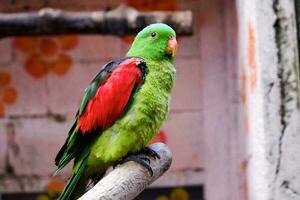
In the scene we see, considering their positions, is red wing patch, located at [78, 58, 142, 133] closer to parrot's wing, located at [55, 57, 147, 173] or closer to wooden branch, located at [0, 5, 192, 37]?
parrot's wing, located at [55, 57, 147, 173]

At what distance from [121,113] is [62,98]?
1.71 metres

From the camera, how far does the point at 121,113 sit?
70.6 inches

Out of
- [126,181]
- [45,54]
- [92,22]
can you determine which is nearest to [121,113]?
[126,181]

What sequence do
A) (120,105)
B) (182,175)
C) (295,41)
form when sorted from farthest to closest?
(182,175) → (295,41) → (120,105)

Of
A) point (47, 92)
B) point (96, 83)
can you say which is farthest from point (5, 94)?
point (96, 83)

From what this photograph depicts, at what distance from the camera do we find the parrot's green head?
1824 mm

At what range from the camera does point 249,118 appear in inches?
116

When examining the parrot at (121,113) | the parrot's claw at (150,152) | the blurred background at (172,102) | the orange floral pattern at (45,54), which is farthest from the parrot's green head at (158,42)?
the orange floral pattern at (45,54)

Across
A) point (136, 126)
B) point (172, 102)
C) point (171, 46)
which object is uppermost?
point (171, 46)

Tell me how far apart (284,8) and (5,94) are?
1337mm

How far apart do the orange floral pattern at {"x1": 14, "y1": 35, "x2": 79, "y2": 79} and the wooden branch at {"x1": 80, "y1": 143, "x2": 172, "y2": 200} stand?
5.79ft

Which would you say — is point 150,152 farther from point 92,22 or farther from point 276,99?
point 92,22

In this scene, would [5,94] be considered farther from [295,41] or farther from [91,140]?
[91,140]

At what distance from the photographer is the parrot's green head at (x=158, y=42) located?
71.8 inches
